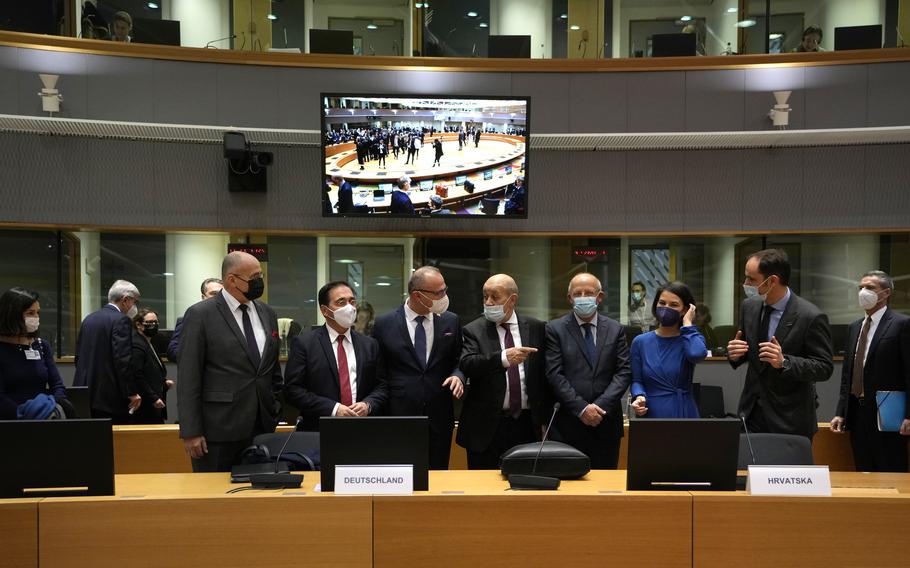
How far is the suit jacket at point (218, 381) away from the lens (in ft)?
11.1

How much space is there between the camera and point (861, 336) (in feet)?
14.7

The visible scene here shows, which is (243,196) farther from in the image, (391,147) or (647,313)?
(647,313)

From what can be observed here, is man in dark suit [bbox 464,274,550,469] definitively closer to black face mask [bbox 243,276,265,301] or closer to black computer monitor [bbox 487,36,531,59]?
black face mask [bbox 243,276,265,301]

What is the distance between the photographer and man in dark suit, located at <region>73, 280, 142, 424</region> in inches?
204

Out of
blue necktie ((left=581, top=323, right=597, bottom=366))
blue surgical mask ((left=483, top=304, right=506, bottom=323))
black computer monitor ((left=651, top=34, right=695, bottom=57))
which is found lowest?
blue necktie ((left=581, top=323, right=597, bottom=366))

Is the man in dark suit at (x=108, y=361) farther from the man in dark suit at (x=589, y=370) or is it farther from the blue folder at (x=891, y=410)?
the blue folder at (x=891, y=410)

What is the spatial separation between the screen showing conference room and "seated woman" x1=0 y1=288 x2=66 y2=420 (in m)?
3.53

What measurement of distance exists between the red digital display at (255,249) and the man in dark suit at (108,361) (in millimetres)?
2521

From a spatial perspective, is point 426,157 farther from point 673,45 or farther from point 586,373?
point 586,373

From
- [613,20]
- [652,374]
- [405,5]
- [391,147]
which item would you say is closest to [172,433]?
[652,374]

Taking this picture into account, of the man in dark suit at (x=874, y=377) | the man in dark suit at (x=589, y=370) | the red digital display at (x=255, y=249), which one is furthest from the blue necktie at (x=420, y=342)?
the red digital display at (x=255, y=249)

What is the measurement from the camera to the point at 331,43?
7.79 m

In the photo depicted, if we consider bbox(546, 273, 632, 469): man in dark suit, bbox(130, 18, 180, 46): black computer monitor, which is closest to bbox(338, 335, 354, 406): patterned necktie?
bbox(546, 273, 632, 469): man in dark suit

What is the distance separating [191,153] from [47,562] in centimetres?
596
